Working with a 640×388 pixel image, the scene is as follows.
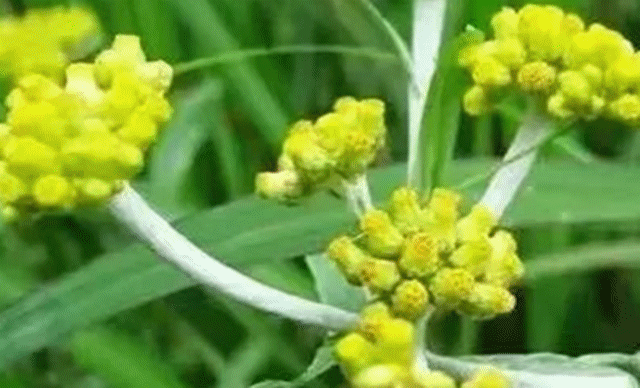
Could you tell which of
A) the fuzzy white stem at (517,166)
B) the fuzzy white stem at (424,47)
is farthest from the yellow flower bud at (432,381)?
the fuzzy white stem at (424,47)

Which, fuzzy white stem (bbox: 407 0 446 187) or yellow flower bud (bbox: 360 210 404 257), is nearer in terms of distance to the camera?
yellow flower bud (bbox: 360 210 404 257)

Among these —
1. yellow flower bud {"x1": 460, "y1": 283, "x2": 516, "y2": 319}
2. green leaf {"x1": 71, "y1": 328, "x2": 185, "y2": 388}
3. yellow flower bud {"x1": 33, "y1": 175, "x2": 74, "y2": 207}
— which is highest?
yellow flower bud {"x1": 33, "y1": 175, "x2": 74, "y2": 207}

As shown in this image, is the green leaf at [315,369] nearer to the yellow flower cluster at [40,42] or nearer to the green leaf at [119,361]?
the yellow flower cluster at [40,42]

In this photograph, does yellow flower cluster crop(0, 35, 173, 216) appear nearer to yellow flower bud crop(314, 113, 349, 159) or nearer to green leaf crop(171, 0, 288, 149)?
yellow flower bud crop(314, 113, 349, 159)

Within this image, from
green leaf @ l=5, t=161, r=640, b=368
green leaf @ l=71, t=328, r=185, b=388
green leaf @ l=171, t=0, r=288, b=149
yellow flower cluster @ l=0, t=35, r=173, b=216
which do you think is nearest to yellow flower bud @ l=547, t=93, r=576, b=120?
yellow flower cluster @ l=0, t=35, r=173, b=216

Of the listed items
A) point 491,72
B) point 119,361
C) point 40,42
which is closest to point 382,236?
point 491,72

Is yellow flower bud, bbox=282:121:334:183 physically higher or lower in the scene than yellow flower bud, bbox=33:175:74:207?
lower

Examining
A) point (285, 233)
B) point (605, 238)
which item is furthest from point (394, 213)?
point (605, 238)
